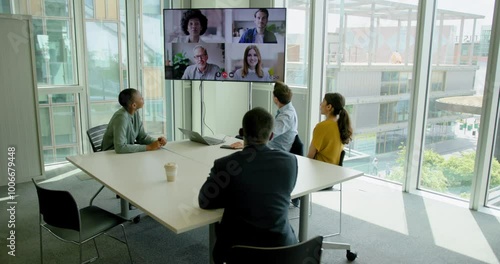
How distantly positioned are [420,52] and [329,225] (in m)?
2.11

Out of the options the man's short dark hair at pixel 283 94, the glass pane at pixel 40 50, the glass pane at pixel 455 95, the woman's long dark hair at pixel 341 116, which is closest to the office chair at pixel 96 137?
the man's short dark hair at pixel 283 94

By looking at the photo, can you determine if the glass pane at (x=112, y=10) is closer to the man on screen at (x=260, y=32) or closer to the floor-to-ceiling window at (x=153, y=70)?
the floor-to-ceiling window at (x=153, y=70)

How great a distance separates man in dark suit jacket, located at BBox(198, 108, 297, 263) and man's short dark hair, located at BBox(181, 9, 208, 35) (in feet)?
8.97

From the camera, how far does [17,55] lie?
14.7 ft

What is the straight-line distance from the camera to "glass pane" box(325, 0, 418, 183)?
4641 mm

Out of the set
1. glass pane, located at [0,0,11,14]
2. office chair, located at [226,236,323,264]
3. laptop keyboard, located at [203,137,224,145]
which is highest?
glass pane, located at [0,0,11,14]

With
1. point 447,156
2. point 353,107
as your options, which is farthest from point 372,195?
point 353,107

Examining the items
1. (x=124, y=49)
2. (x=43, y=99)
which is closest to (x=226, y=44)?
(x=124, y=49)

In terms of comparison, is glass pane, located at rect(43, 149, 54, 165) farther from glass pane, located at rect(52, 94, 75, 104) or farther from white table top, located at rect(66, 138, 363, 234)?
white table top, located at rect(66, 138, 363, 234)

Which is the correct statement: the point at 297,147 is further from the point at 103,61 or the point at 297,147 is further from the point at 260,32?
the point at 103,61

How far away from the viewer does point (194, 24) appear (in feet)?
15.0

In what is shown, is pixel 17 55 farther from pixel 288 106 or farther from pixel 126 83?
pixel 288 106

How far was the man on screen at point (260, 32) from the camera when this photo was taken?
4340 millimetres

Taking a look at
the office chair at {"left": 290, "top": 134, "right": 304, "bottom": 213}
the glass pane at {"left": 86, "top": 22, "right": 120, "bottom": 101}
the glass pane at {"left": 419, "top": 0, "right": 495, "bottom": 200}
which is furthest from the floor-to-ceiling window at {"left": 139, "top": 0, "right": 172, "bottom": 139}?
the glass pane at {"left": 419, "top": 0, "right": 495, "bottom": 200}
